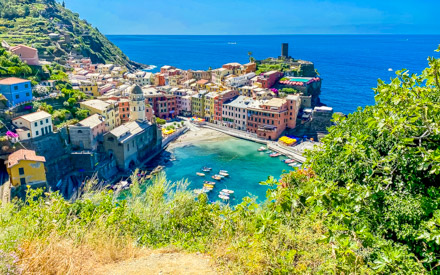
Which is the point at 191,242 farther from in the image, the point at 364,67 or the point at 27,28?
the point at 364,67

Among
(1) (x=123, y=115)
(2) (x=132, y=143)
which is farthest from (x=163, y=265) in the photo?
(1) (x=123, y=115)

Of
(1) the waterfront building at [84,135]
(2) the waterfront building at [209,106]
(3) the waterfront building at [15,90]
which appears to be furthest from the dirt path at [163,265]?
(2) the waterfront building at [209,106]

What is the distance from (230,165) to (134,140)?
11187 mm

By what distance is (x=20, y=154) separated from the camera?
25.3 metres

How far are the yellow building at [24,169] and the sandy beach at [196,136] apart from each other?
18586 millimetres

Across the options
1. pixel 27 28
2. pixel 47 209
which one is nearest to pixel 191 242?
pixel 47 209

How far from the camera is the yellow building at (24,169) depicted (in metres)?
24.4

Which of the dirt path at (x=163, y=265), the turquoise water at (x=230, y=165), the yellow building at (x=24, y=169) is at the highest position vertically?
the dirt path at (x=163, y=265)

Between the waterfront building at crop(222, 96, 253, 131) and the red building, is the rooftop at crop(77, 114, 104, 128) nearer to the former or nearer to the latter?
the waterfront building at crop(222, 96, 253, 131)

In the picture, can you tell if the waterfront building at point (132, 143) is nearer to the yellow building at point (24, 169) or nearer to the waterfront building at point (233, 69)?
the yellow building at point (24, 169)

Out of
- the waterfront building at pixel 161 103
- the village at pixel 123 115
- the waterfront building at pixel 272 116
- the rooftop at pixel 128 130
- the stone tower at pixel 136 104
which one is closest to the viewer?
the village at pixel 123 115

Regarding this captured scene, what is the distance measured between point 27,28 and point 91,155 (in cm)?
5374

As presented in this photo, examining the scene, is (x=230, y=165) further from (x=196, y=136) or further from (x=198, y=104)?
(x=198, y=104)

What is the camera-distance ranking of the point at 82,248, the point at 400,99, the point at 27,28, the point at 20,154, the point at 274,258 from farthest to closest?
the point at 27,28 → the point at 20,154 → the point at 82,248 → the point at 400,99 → the point at 274,258
